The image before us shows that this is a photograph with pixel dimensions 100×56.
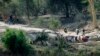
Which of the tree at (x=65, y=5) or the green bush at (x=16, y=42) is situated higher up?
the green bush at (x=16, y=42)

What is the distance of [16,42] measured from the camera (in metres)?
25.1

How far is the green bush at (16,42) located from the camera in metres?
24.8

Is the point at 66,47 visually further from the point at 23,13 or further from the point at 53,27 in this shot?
the point at 23,13

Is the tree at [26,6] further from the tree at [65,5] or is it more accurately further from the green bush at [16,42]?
the green bush at [16,42]

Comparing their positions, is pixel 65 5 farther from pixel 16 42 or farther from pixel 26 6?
pixel 16 42

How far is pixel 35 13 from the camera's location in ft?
222

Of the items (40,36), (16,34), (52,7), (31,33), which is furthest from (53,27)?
(52,7)

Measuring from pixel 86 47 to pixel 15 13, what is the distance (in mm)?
37076

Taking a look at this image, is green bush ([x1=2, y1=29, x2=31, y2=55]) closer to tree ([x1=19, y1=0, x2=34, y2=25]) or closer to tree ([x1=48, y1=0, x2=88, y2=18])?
tree ([x1=19, y1=0, x2=34, y2=25])

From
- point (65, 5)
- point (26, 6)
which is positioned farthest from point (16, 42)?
point (65, 5)

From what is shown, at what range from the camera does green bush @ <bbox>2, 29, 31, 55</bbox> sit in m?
24.8

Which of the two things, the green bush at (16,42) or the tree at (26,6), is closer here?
the green bush at (16,42)

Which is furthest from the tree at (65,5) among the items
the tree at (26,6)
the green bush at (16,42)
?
the green bush at (16,42)

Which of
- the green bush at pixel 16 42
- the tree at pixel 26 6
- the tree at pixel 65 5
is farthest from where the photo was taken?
the tree at pixel 65 5
